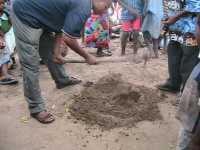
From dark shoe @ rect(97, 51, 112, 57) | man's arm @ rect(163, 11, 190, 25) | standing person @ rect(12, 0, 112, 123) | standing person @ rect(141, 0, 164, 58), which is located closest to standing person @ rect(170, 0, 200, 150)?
standing person @ rect(12, 0, 112, 123)

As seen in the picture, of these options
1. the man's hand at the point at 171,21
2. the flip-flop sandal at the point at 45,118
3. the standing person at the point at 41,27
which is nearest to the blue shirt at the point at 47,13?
the standing person at the point at 41,27

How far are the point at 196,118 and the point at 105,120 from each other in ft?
5.84

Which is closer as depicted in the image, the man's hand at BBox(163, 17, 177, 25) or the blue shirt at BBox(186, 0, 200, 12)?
the blue shirt at BBox(186, 0, 200, 12)

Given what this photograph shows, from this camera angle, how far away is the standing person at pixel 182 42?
4.60 metres

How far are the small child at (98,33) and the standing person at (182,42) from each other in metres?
2.34

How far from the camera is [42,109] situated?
4406 mm

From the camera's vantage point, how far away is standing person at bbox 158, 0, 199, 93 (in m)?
4.60

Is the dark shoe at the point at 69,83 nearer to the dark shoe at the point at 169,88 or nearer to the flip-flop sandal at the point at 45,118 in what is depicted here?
the flip-flop sandal at the point at 45,118

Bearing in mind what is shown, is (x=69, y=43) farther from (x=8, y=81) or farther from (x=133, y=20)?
(x=133, y=20)

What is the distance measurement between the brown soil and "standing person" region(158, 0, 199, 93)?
513 mm

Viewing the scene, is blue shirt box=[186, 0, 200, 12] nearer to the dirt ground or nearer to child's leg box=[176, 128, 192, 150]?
the dirt ground

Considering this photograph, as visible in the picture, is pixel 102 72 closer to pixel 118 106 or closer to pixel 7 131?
pixel 118 106

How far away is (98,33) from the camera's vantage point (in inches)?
286

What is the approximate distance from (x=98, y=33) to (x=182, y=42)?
279 centimetres
